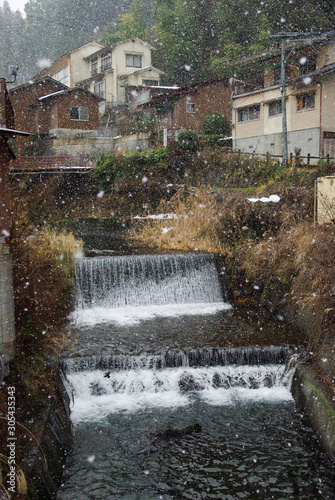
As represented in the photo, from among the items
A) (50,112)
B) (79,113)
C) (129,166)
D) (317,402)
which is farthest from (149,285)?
(50,112)

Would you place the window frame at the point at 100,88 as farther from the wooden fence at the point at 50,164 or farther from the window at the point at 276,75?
the window at the point at 276,75

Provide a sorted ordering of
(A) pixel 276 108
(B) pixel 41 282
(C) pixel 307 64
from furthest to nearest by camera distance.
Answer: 1. (A) pixel 276 108
2. (C) pixel 307 64
3. (B) pixel 41 282

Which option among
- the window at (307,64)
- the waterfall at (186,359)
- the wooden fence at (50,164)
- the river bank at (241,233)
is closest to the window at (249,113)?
the window at (307,64)

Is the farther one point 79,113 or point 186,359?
point 79,113

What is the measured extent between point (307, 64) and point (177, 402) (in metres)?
21.7

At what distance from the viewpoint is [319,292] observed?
865 centimetres

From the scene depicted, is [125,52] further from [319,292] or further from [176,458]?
[176,458]

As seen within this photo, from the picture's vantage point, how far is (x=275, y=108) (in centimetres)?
2473

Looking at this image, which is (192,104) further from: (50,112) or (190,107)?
(50,112)

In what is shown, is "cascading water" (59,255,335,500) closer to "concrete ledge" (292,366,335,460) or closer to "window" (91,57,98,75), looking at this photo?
"concrete ledge" (292,366,335,460)

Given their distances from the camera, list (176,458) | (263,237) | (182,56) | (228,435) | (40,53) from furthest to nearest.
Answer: (40,53), (182,56), (263,237), (228,435), (176,458)

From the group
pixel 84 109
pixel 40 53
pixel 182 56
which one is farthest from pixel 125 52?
pixel 40 53

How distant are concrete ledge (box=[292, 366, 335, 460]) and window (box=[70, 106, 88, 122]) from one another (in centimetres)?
2799

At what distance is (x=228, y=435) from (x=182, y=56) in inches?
1416
